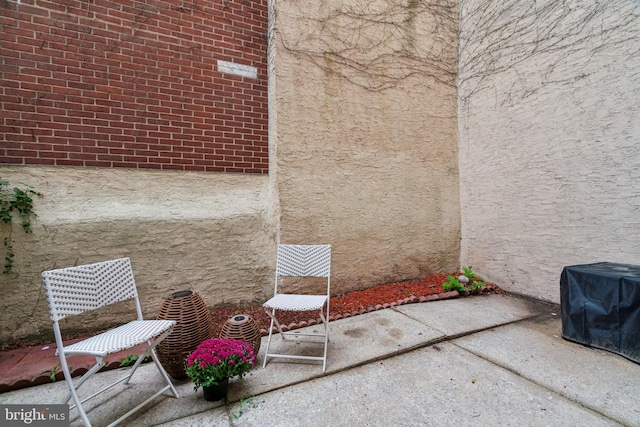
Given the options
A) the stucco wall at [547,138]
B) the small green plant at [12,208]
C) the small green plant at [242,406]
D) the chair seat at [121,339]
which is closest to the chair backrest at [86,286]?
the chair seat at [121,339]

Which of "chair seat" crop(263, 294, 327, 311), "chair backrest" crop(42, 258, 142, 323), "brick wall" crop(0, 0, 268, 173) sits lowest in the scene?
"chair seat" crop(263, 294, 327, 311)

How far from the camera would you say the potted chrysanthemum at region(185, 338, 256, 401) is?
1896mm

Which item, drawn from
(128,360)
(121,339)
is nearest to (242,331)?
(121,339)

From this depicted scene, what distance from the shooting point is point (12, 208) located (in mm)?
2652

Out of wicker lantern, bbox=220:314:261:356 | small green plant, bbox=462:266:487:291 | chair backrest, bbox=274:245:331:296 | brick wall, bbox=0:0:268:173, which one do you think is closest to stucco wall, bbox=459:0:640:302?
small green plant, bbox=462:266:487:291

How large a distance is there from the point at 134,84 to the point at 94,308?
2.37 m

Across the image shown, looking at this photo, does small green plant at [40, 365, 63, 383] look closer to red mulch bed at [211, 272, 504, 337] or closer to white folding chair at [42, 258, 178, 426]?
white folding chair at [42, 258, 178, 426]

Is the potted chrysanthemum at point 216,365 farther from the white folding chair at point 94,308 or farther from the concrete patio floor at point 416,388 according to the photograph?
the white folding chair at point 94,308

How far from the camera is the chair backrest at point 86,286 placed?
1.73 meters

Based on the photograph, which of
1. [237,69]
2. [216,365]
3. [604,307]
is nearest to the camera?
[216,365]

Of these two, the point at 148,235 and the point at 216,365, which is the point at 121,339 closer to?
the point at 216,365

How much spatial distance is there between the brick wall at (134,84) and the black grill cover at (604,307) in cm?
352

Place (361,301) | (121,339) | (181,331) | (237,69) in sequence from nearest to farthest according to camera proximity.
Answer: (121,339) → (181,331) → (237,69) → (361,301)

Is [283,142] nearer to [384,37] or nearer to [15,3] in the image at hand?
[384,37]
